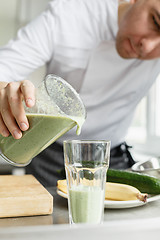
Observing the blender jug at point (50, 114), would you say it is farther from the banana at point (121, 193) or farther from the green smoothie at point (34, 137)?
the banana at point (121, 193)

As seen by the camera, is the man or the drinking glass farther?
the man

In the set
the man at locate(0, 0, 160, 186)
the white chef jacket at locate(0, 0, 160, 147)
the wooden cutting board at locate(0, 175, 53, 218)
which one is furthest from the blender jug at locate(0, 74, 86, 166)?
the white chef jacket at locate(0, 0, 160, 147)

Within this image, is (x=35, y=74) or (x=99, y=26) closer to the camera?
(x=99, y=26)

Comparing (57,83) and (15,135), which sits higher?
(57,83)

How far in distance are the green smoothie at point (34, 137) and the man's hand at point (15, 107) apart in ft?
0.06

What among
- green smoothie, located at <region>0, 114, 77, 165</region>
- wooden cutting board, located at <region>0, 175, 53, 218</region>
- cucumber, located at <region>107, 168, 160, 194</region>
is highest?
Result: green smoothie, located at <region>0, 114, 77, 165</region>

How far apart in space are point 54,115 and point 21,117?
0.07 m

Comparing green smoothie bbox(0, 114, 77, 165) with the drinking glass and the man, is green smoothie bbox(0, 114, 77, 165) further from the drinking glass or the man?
the man

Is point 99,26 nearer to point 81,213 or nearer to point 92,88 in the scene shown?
point 92,88

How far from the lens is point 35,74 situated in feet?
13.5

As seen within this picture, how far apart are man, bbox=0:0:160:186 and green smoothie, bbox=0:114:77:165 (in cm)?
61

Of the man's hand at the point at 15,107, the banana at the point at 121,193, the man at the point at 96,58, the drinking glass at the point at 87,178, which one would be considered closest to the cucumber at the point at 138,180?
the banana at the point at 121,193

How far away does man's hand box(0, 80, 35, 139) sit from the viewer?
25.3 inches

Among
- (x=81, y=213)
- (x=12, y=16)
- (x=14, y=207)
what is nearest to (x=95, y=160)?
(x=81, y=213)
